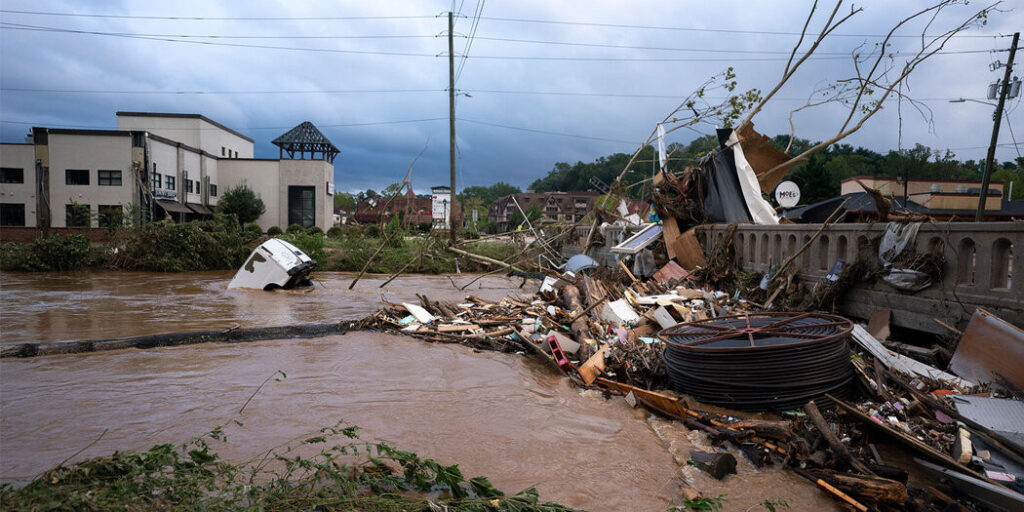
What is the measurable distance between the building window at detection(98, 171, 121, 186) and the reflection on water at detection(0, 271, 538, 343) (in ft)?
64.8

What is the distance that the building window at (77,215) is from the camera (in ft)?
111

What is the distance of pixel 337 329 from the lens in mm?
10320

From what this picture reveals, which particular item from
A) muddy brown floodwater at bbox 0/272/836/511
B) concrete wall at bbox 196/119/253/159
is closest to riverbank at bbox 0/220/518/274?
muddy brown floodwater at bbox 0/272/836/511

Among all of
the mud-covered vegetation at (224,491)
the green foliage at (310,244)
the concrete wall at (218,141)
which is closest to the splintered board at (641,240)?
the mud-covered vegetation at (224,491)

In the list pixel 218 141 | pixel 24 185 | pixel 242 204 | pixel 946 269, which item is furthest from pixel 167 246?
pixel 218 141

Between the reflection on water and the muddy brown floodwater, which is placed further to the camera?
the reflection on water

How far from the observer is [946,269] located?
6039mm

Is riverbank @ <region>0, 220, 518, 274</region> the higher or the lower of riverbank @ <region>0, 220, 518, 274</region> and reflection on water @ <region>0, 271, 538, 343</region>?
the higher

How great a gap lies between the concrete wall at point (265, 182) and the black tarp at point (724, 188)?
40217 mm

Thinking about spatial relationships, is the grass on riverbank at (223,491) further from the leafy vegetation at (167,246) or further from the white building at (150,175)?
the white building at (150,175)

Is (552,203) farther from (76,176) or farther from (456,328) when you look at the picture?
(456,328)

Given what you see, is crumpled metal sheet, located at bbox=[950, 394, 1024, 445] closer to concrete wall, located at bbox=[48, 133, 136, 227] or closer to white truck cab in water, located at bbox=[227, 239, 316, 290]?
white truck cab in water, located at bbox=[227, 239, 316, 290]

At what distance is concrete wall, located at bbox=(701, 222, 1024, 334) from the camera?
5.35 meters

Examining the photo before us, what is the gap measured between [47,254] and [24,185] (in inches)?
895
